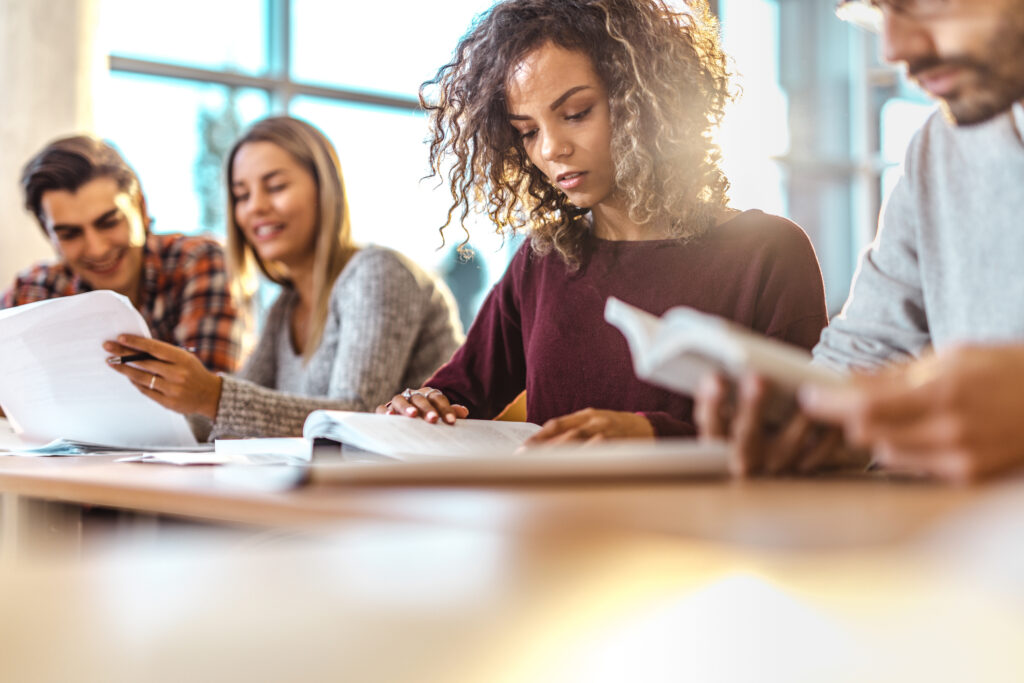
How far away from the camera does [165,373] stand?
1.44 m

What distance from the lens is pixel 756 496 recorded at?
0.57 m

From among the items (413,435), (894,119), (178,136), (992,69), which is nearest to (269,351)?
(413,435)

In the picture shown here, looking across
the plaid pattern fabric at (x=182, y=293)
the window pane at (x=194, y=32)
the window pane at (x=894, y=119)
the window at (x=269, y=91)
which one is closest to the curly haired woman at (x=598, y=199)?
the plaid pattern fabric at (x=182, y=293)

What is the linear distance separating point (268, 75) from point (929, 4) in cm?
394

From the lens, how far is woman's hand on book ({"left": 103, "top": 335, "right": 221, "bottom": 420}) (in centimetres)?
138

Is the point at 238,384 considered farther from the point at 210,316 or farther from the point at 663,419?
the point at 663,419

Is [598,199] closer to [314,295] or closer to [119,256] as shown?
[314,295]

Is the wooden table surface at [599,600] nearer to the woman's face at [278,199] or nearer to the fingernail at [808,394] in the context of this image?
the fingernail at [808,394]

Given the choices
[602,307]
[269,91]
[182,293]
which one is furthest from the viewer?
[269,91]

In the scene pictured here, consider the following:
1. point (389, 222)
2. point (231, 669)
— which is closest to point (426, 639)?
point (231, 669)

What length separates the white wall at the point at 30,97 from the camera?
3221 millimetres

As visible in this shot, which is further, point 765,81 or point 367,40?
point 765,81

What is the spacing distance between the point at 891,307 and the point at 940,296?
58mm

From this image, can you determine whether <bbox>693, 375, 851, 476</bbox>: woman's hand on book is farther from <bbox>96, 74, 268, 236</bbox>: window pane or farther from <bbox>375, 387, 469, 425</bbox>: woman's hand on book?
<bbox>96, 74, 268, 236</bbox>: window pane
